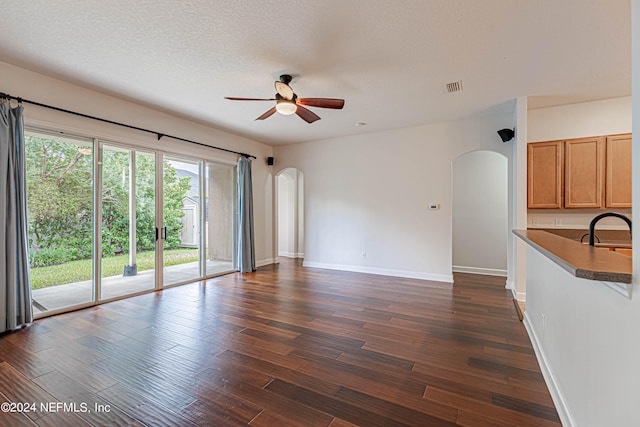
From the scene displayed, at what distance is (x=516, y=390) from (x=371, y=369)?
1.03 meters

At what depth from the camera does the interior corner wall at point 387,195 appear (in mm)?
5090

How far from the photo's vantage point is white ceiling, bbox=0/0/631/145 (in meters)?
2.22

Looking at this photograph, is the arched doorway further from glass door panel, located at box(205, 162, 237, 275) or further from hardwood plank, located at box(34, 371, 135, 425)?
hardwood plank, located at box(34, 371, 135, 425)

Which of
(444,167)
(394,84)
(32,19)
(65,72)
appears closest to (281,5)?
(394,84)

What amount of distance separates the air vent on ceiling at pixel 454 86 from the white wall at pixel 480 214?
2468 mm

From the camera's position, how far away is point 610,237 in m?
3.93

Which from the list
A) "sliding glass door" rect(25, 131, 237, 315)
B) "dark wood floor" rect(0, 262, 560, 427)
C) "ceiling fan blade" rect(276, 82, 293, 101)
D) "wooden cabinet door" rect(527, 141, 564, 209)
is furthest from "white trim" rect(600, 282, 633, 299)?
"sliding glass door" rect(25, 131, 237, 315)

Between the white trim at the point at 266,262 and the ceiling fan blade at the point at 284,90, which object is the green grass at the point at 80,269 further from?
the ceiling fan blade at the point at 284,90

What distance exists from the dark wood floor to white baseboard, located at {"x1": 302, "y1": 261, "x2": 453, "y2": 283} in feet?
3.75

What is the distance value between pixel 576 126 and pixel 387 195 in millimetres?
2998

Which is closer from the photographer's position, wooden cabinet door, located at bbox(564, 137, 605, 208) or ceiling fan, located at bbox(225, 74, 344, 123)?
ceiling fan, located at bbox(225, 74, 344, 123)

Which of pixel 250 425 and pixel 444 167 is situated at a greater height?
pixel 444 167

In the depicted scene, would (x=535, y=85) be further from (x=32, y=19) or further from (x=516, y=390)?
(x=32, y=19)

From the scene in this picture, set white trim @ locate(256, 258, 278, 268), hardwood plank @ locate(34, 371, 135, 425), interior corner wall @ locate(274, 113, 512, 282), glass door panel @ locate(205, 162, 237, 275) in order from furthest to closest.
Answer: white trim @ locate(256, 258, 278, 268) → glass door panel @ locate(205, 162, 237, 275) → interior corner wall @ locate(274, 113, 512, 282) → hardwood plank @ locate(34, 371, 135, 425)
